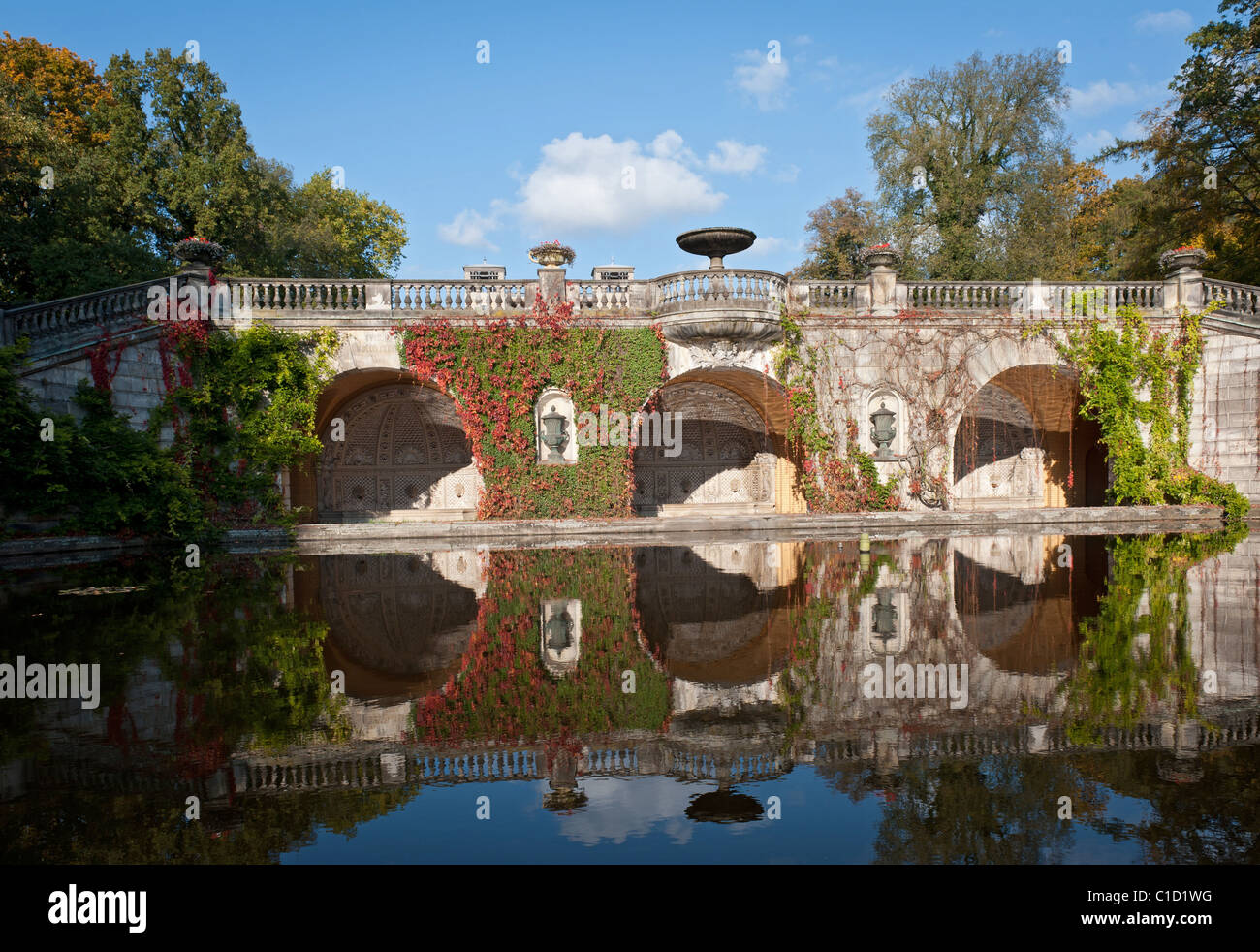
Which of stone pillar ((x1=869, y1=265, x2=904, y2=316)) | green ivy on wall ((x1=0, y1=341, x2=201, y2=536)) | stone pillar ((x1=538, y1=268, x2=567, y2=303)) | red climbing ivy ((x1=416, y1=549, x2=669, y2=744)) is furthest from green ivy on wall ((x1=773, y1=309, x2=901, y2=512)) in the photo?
green ivy on wall ((x1=0, y1=341, x2=201, y2=536))

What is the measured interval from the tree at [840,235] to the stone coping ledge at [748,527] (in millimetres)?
16531

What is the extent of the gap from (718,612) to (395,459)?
50.8 feet

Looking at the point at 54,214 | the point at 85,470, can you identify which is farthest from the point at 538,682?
the point at 54,214

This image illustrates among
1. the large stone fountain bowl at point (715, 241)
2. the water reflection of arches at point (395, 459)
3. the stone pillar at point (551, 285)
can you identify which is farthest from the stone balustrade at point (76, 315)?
the large stone fountain bowl at point (715, 241)

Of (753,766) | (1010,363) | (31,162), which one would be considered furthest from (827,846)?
(31,162)

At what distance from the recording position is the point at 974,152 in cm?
3117

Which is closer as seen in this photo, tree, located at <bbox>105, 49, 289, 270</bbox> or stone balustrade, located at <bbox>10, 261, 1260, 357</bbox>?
stone balustrade, located at <bbox>10, 261, 1260, 357</bbox>

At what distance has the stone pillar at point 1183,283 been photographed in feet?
58.8

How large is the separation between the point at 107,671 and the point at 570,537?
32.4 feet

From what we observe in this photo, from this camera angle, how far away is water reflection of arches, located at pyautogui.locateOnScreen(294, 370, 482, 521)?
20.4 m

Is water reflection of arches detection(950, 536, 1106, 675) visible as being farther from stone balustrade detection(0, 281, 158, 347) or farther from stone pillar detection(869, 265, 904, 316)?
stone balustrade detection(0, 281, 158, 347)

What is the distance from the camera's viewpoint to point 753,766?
3789 millimetres

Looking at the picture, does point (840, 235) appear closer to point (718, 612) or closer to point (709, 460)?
point (709, 460)

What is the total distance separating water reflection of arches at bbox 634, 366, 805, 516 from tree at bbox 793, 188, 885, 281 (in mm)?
11187
